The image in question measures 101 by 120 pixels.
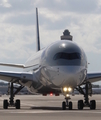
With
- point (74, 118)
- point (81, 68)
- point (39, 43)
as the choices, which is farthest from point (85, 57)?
point (39, 43)

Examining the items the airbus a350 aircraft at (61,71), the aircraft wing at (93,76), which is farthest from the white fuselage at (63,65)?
the aircraft wing at (93,76)

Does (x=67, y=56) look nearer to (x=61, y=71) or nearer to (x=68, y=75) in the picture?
(x=61, y=71)

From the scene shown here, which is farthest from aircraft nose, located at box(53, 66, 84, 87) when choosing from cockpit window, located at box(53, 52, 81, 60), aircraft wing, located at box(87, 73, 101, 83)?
aircraft wing, located at box(87, 73, 101, 83)

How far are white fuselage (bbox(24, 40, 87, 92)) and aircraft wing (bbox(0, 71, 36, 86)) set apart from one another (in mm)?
2303

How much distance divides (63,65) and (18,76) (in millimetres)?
6132

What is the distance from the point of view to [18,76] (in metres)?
33.8

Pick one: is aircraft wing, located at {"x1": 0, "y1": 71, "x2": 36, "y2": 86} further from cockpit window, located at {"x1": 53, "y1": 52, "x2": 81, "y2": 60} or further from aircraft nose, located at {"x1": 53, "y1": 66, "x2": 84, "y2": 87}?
aircraft nose, located at {"x1": 53, "y1": 66, "x2": 84, "y2": 87}

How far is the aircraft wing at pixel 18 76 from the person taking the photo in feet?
111

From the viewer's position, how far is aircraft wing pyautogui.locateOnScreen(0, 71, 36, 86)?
33781 mm

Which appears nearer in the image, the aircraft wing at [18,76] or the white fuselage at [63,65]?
the white fuselage at [63,65]

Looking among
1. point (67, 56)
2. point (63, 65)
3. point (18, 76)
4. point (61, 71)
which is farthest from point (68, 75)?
point (18, 76)

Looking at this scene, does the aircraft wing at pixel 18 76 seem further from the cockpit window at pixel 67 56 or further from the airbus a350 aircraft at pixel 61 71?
the cockpit window at pixel 67 56

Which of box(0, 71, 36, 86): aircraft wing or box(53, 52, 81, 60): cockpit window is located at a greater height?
box(53, 52, 81, 60): cockpit window

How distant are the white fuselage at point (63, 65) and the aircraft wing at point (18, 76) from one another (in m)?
2.30
